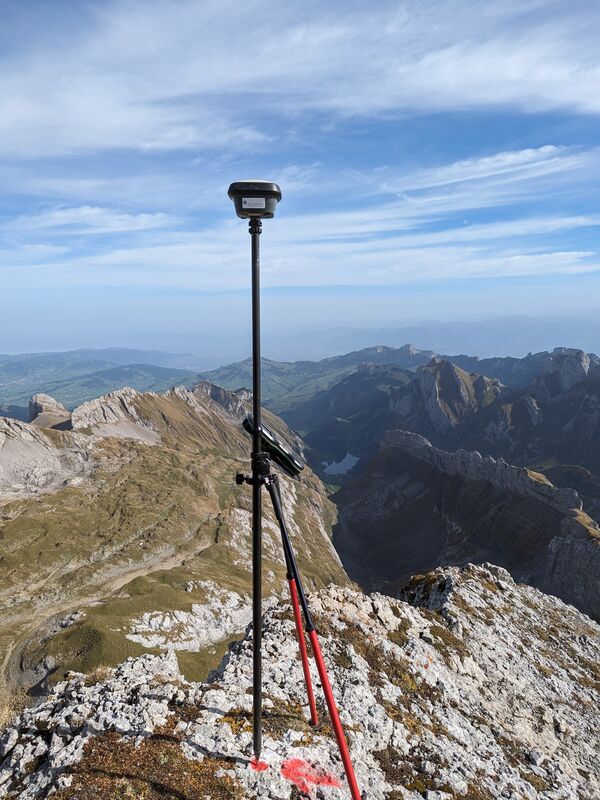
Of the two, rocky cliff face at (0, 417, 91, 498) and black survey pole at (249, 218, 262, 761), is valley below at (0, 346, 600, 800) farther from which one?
black survey pole at (249, 218, 262, 761)

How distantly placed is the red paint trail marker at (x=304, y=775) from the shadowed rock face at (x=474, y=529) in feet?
305

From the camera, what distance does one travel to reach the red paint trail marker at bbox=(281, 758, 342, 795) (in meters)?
10.1

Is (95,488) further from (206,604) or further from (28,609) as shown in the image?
(206,604)

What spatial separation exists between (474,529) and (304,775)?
14481 centimetres

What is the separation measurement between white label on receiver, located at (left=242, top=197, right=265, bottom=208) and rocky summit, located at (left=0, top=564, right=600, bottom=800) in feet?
37.2

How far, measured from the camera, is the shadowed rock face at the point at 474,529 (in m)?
92.4

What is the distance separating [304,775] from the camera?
10352 mm

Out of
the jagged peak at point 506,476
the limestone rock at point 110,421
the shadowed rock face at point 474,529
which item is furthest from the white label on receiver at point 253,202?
the limestone rock at point 110,421

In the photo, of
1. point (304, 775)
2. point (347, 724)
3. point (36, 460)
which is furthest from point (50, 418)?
point (304, 775)

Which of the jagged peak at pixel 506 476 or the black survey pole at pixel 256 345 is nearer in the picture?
the black survey pole at pixel 256 345

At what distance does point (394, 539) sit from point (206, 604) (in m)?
112

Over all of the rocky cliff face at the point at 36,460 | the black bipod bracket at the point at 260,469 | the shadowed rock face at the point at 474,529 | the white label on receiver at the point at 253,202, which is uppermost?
the white label on receiver at the point at 253,202

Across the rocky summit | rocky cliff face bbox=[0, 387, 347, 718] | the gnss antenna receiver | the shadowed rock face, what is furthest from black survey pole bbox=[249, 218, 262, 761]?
the shadowed rock face

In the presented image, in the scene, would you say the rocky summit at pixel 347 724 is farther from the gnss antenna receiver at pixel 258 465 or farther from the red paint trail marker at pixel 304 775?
the gnss antenna receiver at pixel 258 465
